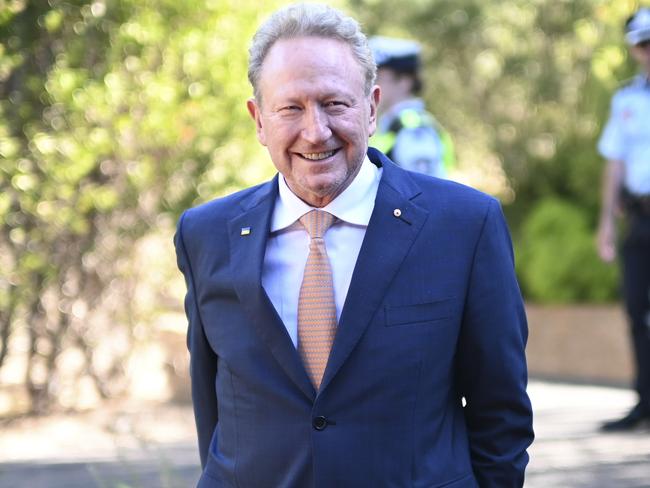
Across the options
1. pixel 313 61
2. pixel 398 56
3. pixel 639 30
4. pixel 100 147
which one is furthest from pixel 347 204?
pixel 100 147

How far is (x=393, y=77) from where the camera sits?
568 centimetres

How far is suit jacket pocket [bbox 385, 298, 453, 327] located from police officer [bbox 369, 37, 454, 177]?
8.96 feet

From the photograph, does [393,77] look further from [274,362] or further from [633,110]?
[274,362]

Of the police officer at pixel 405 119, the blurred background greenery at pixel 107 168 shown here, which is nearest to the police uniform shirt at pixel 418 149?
the police officer at pixel 405 119

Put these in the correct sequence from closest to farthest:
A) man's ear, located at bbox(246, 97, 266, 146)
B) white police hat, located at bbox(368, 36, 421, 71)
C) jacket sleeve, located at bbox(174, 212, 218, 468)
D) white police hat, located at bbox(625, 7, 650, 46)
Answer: man's ear, located at bbox(246, 97, 266, 146) → jacket sleeve, located at bbox(174, 212, 218, 468) → white police hat, located at bbox(368, 36, 421, 71) → white police hat, located at bbox(625, 7, 650, 46)

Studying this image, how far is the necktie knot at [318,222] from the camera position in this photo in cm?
260

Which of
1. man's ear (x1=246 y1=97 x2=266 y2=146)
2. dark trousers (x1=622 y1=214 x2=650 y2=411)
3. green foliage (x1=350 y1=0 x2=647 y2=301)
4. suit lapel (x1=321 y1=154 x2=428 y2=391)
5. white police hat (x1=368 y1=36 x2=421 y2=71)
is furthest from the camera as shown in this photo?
green foliage (x1=350 y1=0 x2=647 y2=301)

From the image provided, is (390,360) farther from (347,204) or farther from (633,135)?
(633,135)

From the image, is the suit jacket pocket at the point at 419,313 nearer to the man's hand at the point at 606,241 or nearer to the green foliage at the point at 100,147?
the green foliage at the point at 100,147

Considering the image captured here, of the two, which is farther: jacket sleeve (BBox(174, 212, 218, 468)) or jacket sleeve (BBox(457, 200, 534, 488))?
jacket sleeve (BBox(174, 212, 218, 468))

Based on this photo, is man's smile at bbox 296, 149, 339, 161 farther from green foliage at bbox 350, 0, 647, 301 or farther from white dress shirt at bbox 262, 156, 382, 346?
green foliage at bbox 350, 0, 647, 301

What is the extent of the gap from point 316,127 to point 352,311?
368 mm

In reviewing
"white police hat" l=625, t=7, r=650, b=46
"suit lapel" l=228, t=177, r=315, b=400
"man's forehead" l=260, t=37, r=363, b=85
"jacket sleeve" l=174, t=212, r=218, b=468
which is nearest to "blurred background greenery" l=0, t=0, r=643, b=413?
"white police hat" l=625, t=7, r=650, b=46

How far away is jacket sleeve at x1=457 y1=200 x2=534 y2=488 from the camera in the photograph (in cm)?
258
